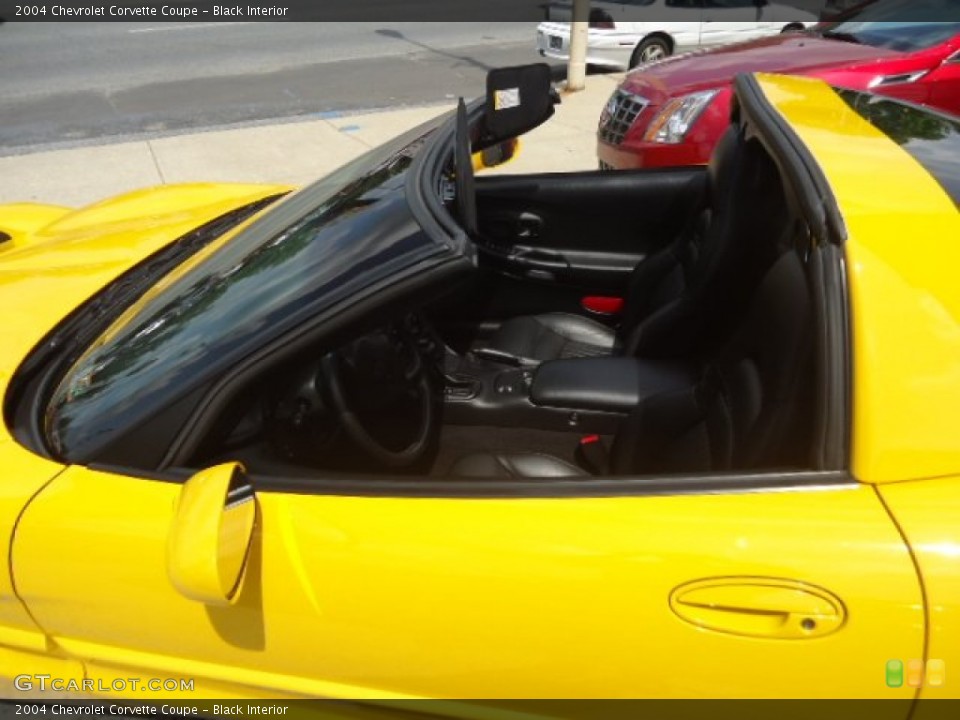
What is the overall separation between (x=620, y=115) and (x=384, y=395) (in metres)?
3.55

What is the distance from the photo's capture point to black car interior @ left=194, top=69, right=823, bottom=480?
1618mm

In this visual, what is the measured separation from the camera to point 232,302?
1.66m

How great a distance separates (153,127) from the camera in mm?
8266

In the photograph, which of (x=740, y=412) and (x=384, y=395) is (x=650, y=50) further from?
(x=740, y=412)

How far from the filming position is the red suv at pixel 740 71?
4.61 metres

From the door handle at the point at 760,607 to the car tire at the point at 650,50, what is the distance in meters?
9.68

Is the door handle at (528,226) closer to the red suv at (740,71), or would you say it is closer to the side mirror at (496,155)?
the side mirror at (496,155)

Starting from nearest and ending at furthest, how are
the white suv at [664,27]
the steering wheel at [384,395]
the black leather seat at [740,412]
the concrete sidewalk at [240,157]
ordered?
the black leather seat at [740,412] < the steering wheel at [384,395] < the concrete sidewalk at [240,157] < the white suv at [664,27]

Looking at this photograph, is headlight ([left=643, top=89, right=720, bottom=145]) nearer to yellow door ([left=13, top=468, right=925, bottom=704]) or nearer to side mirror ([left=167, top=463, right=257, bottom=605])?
yellow door ([left=13, top=468, right=925, bottom=704])

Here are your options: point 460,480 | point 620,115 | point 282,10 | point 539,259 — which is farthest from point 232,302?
point 282,10

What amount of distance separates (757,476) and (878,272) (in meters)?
0.38

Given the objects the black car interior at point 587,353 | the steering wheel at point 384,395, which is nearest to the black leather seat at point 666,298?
the black car interior at point 587,353

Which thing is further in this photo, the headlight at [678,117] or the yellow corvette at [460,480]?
the headlight at [678,117]

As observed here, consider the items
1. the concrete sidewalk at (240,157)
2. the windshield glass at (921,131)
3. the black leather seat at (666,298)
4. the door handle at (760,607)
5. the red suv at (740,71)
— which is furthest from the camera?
the concrete sidewalk at (240,157)
